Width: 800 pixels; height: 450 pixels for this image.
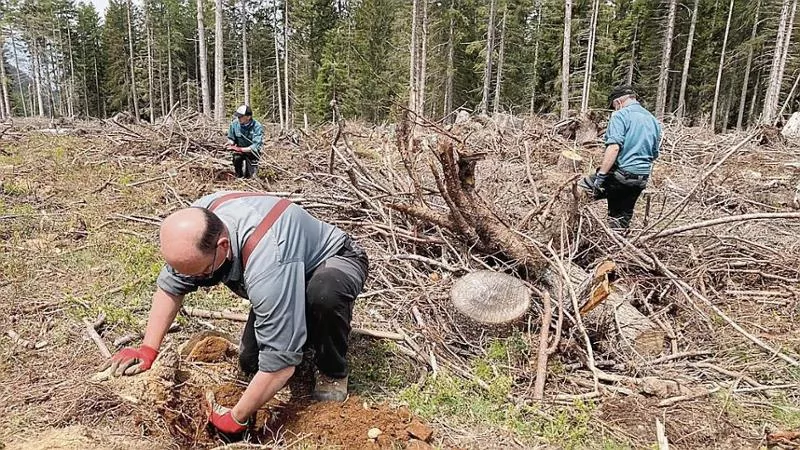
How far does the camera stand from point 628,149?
15.5ft

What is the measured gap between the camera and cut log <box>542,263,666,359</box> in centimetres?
339

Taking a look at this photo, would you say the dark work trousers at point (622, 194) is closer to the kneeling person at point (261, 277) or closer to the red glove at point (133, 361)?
the kneeling person at point (261, 277)

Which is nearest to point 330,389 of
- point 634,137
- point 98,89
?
point 634,137

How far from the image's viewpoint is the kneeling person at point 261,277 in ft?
6.32

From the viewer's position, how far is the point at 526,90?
2812 centimetres

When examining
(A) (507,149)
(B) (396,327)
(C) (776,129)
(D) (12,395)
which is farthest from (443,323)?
(C) (776,129)

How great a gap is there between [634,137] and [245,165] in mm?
5836

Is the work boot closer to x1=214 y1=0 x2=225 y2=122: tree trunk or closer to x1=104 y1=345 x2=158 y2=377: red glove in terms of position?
x1=104 y1=345 x2=158 y2=377: red glove

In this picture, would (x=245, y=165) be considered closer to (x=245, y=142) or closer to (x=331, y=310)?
(x=245, y=142)

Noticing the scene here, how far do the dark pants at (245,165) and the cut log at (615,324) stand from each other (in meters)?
5.82

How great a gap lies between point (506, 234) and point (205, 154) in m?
6.96

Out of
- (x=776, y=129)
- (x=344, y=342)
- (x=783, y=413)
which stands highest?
(x=776, y=129)

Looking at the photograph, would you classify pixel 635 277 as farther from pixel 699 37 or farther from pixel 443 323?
pixel 699 37

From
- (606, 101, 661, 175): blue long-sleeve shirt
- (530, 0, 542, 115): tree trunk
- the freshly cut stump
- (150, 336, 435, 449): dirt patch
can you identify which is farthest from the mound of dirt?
(530, 0, 542, 115): tree trunk
